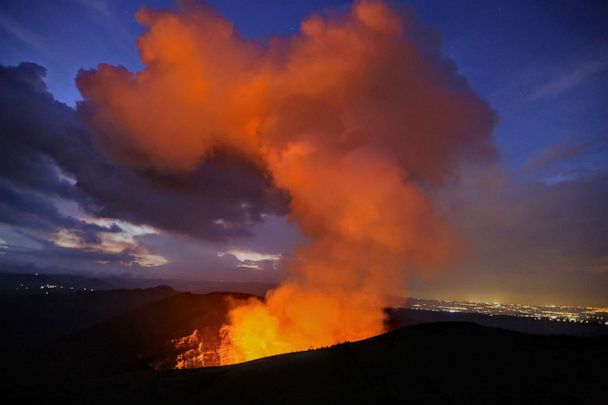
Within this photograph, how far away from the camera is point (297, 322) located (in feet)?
121

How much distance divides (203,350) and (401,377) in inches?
1067

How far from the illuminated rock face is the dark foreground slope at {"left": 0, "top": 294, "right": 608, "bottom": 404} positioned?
13.3m

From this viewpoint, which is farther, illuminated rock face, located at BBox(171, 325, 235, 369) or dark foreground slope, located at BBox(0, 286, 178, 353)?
dark foreground slope, located at BBox(0, 286, 178, 353)

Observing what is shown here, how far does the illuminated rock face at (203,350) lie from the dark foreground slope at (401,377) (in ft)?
43.7

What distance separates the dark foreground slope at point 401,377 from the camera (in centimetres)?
1421

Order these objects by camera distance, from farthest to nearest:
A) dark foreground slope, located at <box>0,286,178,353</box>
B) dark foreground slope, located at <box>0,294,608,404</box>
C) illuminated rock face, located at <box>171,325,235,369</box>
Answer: dark foreground slope, located at <box>0,286,178,353</box> < illuminated rock face, located at <box>171,325,235,369</box> < dark foreground slope, located at <box>0,294,608,404</box>

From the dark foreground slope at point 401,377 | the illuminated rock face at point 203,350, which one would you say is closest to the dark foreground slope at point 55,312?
the illuminated rock face at point 203,350

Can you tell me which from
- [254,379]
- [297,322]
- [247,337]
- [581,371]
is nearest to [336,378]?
[254,379]

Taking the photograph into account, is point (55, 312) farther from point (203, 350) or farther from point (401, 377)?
point (401, 377)

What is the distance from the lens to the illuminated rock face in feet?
118

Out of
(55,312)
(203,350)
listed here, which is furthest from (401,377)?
(55,312)

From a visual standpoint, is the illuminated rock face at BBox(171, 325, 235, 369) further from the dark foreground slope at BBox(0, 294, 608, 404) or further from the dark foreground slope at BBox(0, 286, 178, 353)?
the dark foreground slope at BBox(0, 286, 178, 353)

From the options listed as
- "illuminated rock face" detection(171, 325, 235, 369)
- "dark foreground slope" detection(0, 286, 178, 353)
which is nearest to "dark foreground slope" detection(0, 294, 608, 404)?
"illuminated rock face" detection(171, 325, 235, 369)

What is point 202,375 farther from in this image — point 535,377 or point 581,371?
point 581,371
